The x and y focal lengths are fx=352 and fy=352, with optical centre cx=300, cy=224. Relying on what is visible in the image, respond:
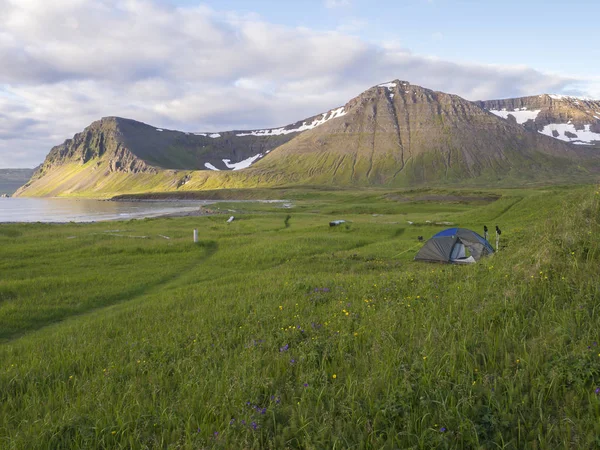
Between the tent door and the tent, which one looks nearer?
the tent

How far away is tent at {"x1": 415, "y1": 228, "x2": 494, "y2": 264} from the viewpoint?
2223cm

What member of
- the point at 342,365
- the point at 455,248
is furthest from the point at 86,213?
the point at 342,365

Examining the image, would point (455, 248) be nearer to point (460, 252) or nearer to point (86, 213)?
point (460, 252)

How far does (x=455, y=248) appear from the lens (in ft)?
74.9

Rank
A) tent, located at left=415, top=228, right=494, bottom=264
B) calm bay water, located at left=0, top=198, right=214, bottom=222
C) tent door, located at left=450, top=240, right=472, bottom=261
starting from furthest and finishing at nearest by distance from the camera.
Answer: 1. calm bay water, located at left=0, top=198, right=214, bottom=222
2. tent door, located at left=450, top=240, right=472, bottom=261
3. tent, located at left=415, top=228, right=494, bottom=264

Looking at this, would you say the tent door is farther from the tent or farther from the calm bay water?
the calm bay water

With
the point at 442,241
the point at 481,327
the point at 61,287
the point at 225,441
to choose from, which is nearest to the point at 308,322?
the point at 481,327

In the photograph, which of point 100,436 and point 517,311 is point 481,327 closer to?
point 517,311

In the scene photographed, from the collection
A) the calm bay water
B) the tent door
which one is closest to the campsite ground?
the tent door

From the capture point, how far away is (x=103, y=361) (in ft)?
25.3

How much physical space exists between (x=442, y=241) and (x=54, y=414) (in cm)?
2199

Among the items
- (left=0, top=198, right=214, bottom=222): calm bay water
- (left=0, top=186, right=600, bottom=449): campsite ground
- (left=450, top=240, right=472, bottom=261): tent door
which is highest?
(left=0, top=198, right=214, bottom=222): calm bay water

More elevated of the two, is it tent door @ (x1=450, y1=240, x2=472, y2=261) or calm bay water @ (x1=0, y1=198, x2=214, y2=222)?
calm bay water @ (x1=0, y1=198, x2=214, y2=222)

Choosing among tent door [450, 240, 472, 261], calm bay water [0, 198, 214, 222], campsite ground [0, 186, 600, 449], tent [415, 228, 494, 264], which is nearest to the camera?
campsite ground [0, 186, 600, 449]
